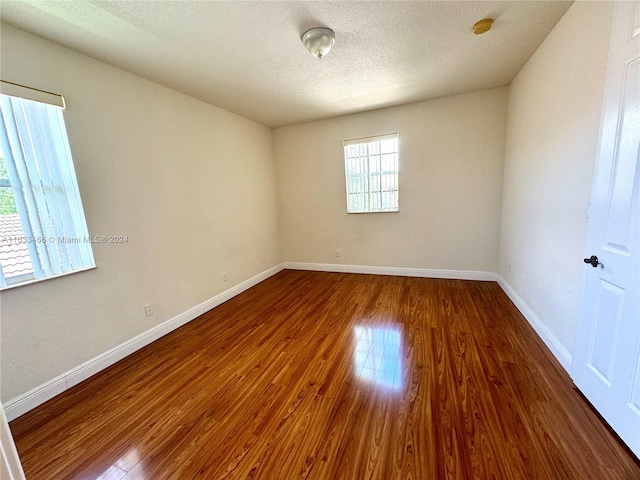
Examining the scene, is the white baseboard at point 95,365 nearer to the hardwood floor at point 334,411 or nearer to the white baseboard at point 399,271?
the hardwood floor at point 334,411

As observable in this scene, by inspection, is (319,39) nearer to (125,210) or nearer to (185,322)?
(125,210)

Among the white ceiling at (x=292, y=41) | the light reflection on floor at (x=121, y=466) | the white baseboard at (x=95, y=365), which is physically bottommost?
the light reflection on floor at (x=121, y=466)

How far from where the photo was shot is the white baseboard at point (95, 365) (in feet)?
5.46

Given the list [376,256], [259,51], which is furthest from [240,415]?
[376,256]

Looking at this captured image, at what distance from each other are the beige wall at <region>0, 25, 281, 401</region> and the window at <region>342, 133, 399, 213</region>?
1808 millimetres

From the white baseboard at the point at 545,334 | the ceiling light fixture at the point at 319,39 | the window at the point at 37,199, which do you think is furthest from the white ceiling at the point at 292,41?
the white baseboard at the point at 545,334

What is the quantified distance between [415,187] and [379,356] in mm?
2589

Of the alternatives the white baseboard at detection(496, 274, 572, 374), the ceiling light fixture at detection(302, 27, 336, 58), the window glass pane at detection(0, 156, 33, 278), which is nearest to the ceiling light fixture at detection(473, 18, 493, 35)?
the ceiling light fixture at detection(302, 27, 336, 58)

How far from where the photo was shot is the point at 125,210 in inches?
89.4

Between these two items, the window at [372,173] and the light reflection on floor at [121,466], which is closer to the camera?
the light reflection on floor at [121,466]

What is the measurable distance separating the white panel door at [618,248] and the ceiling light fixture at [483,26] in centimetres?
76

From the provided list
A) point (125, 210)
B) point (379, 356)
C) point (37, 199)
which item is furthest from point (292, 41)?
point (379, 356)

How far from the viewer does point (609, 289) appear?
1362 mm

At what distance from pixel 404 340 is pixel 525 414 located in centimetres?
92
